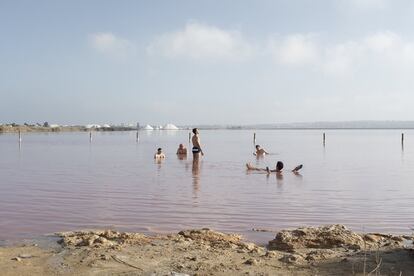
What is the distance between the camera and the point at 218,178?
56.5 feet

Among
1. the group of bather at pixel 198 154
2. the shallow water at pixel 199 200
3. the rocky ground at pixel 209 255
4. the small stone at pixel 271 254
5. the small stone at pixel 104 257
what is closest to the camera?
the rocky ground at pixel 209 255

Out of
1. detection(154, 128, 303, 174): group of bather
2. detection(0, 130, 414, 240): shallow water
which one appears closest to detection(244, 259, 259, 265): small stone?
detection(0, 130, 414, 240): shallow water

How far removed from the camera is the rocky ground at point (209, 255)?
18.6 feet

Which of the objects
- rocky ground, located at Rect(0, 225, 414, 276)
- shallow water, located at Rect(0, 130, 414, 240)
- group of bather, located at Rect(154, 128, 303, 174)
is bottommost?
shallow water, located at Rect(0, 130, 414, 240)

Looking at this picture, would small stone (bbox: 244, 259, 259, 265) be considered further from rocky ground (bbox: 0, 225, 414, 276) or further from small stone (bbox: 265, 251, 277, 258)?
small stone (bbox: 265, 251, 277, 258)

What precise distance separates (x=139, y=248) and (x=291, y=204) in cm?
589

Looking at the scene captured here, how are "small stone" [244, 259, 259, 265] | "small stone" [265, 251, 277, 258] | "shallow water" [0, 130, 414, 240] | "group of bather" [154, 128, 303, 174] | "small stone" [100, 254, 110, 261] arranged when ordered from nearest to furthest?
"small stone" [244, 259, 259, 265] → "small stone" [100, 254, 110, 261] → "small stone" [265, 251, 277, 258] → "shallow water" [0, 130, 414, 240] → "group of bather" [154, 128, 303, 174]

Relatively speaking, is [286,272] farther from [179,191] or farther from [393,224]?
[179,191]

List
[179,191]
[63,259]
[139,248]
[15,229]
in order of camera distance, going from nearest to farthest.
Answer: [63,259], [139,248], [15,229], [179,191]

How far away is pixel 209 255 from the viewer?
20.8 feet

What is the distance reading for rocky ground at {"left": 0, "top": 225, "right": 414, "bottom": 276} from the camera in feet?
18.6

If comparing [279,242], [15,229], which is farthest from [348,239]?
[15,229]

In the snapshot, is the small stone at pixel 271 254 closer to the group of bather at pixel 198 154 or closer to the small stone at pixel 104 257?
the small stone at pixel 104 257

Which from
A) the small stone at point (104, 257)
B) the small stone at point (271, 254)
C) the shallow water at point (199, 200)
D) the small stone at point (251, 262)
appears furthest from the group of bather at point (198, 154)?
the small stone at point (104, 257)
